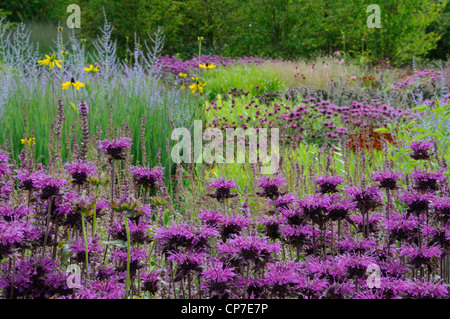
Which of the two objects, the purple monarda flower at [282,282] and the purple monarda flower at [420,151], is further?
the purple monarda flower at [420,151]

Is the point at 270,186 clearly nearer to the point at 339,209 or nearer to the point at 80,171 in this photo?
the point at 339,209

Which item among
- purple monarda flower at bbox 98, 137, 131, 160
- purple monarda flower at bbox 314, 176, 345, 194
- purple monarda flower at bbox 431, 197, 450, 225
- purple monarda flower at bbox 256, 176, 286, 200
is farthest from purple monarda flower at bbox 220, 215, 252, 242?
purple monarda flower at bbox 431, 197, 450, 225

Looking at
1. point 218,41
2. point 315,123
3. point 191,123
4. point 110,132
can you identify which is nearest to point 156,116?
point 191,123

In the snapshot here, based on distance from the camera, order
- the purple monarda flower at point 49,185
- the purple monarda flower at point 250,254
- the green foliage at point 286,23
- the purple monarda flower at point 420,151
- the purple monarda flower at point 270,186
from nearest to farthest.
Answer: the purple monarda flower at point 250,254, the purple monarda flower at point 49,185, the purple monarda flower at point 270,186, the purple monarda flower at point 420,151, the green foliage at point 286,23

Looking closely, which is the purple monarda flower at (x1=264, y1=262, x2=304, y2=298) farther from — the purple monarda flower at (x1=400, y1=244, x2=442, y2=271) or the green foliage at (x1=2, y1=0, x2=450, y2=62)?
the green foliage at (x1=2, y1=0, x2=450, y2=62)

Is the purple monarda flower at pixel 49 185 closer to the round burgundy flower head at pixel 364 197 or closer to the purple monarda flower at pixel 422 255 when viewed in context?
the round burgundy flower head at pixel 364 197

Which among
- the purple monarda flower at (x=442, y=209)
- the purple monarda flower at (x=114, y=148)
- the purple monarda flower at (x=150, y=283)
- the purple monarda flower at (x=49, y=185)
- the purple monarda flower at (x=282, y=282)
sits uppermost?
the purple monarda flower at (x=114, y=148)

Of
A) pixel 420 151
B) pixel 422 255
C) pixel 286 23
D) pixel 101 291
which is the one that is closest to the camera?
pixel 101 291

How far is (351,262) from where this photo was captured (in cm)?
164

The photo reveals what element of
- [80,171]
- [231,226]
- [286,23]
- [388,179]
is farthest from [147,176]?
[286,23]

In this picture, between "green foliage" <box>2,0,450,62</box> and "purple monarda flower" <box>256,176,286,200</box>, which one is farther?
"green foliage" <box>2,0,450,62</box>

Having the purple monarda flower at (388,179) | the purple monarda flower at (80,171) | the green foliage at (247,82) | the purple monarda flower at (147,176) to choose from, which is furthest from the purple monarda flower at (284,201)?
the green foliage at (247,82)

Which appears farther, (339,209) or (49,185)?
(339,209)

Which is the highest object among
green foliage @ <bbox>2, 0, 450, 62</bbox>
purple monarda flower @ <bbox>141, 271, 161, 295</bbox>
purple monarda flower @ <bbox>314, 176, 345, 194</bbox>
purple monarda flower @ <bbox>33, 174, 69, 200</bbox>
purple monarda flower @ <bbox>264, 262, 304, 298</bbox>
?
green foliage @ <bbox>2, 0, 450, 62</bbox>
